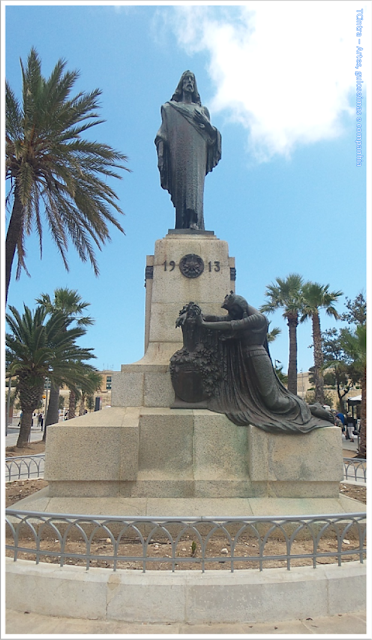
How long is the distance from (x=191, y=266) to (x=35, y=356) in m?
12.7

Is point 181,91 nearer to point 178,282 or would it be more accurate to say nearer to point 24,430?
point 178,282

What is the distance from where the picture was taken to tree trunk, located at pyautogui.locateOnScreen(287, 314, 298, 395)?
26531mm

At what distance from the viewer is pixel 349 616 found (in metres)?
A: 3.73

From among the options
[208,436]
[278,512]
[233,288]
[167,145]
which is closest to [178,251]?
[233,288]

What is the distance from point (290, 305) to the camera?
28.2 meters

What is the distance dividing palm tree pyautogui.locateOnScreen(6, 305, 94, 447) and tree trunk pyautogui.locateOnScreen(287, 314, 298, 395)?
12176 millimetres

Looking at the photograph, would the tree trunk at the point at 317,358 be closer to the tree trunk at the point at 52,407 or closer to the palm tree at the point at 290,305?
the palm tree at the point at 290,305

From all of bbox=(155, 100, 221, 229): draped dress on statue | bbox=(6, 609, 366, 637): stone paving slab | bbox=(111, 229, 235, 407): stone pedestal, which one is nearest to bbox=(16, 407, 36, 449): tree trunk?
bbox=(111, 229, 235, 407): stone pedestal

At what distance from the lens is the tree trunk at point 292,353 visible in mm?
26531

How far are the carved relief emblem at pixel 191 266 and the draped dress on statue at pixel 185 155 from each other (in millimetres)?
1077

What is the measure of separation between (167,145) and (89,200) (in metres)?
3.71

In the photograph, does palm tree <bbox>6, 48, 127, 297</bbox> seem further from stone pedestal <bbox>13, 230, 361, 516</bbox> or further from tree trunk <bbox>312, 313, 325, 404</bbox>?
tree trunk <bbox>312, 313, 325, 404</bbox>

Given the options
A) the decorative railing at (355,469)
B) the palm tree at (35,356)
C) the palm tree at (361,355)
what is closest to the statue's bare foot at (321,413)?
the decorative railing at (355,469)

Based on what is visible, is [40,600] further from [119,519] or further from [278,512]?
[278,512]
